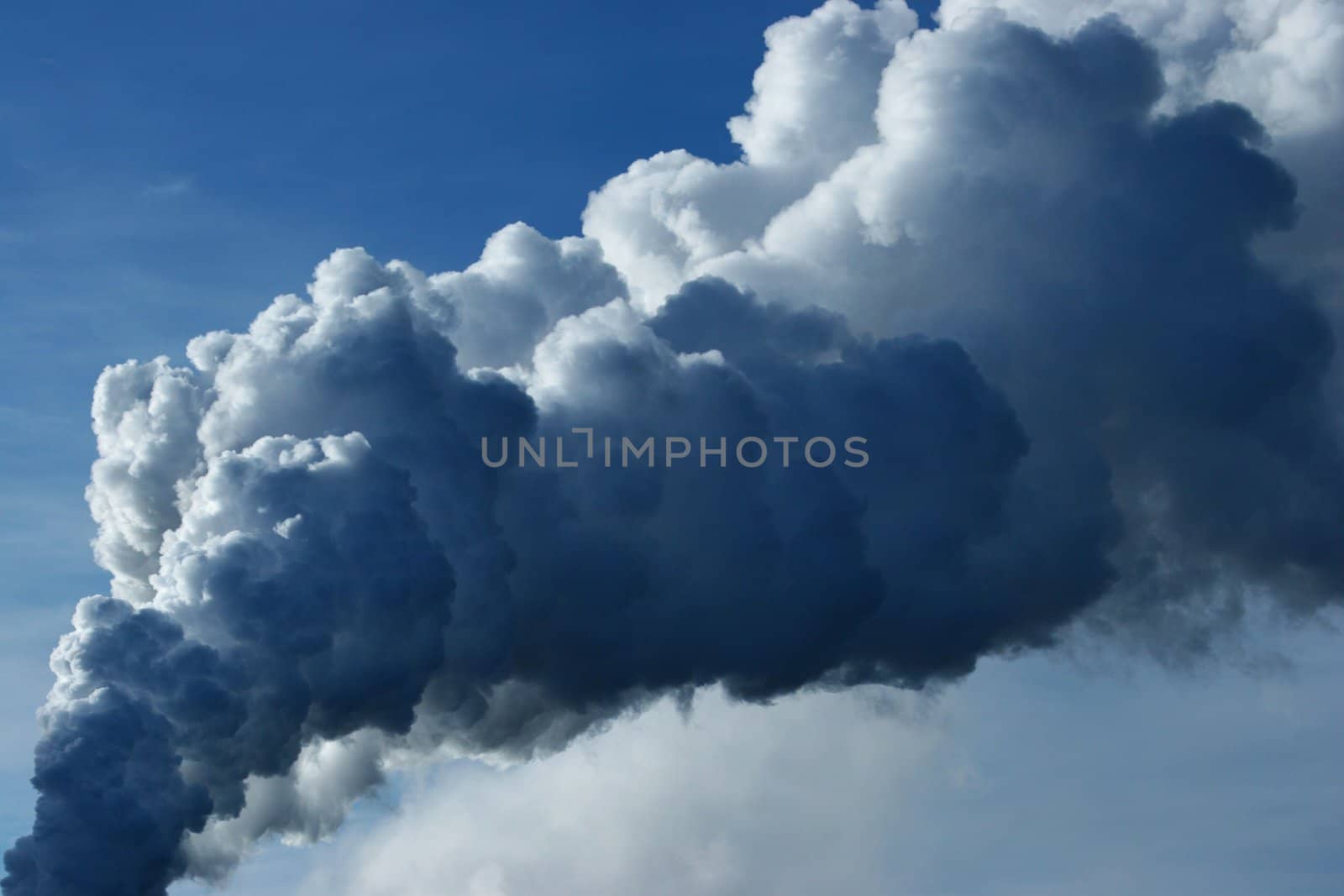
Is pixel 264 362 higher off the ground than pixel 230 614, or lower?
higher

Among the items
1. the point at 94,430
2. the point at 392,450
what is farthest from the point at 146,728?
the point at 94,430

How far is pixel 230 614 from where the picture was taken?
9725cm

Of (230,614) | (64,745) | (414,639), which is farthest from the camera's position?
(414,639)

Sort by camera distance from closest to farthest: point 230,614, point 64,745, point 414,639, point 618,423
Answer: point 64,745 → point 230,614 → point 414,639 → point 618,423

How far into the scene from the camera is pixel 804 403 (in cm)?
12462

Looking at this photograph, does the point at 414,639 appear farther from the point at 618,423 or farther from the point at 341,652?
the point at 618,423

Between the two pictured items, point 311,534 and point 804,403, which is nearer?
point 311,534

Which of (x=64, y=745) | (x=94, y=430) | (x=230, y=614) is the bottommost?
(x=64, y=745)

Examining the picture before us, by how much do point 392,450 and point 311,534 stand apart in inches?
345

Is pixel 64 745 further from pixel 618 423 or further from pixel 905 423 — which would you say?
pixel 905 423

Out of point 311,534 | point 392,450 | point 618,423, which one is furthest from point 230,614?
point 618,423

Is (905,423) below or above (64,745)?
above

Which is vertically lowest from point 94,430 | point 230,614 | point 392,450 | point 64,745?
point 64,745

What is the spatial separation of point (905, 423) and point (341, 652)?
1557 inches
